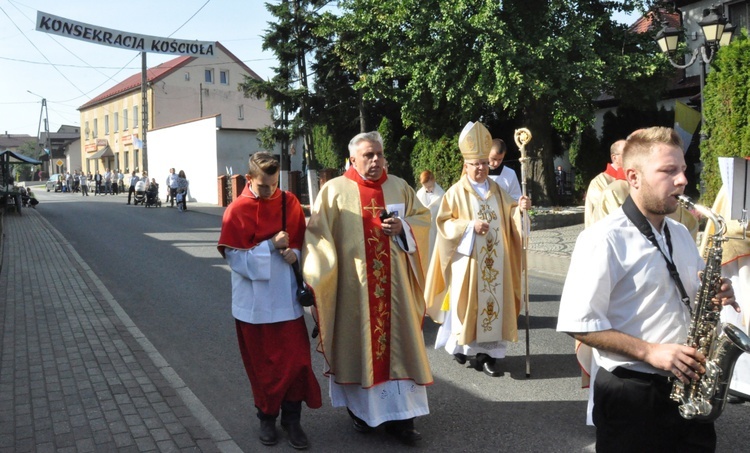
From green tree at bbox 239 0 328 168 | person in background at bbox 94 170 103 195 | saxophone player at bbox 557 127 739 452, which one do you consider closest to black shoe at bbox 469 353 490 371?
saxophone player at bbox 557 127 739 452

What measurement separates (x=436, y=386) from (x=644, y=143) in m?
3.70

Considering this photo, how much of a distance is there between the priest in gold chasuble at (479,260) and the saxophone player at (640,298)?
3603mm

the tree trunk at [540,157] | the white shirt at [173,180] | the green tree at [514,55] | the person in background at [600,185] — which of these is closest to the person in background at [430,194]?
the person in background at [600,185]

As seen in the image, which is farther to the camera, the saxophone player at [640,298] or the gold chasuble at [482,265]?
the gold chasuble at [482,265]

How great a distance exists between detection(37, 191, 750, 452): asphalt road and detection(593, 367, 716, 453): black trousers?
1.93 metres

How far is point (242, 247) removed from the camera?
4.69 metres

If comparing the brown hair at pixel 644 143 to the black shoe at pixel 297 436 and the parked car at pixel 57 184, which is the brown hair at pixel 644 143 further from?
the parked car at pixel 57 184

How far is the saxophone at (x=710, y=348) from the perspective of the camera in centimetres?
250

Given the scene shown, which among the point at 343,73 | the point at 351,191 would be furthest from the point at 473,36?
the point at 351,191

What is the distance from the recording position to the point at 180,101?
191 feet

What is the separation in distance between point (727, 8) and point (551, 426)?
70.9ft

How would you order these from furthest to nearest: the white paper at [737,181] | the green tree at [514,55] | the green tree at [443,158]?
the green tree at [443,158], the green tree at [514,55], the white paper at [737,181]

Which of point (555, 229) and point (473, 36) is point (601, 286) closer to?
point (555, 229)

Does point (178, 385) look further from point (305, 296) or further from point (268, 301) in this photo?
point (305, 296)
